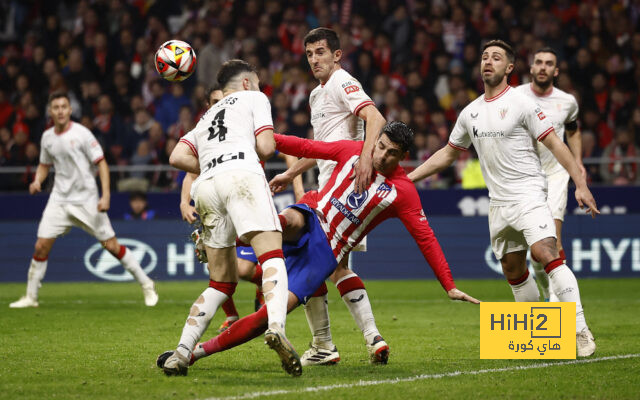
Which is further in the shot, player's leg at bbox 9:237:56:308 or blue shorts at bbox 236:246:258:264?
player's leg at bbox 9:237:56:308

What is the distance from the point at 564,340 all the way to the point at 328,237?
1735 millimetres

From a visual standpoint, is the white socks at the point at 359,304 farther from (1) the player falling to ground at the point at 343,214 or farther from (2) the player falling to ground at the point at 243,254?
(2) the player falling to ground at the point at 243,254

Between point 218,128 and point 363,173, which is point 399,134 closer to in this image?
point 363,173

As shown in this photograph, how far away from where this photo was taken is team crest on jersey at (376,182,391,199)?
21.5 feet

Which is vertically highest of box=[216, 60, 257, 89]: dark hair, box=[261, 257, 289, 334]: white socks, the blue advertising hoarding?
box=[216, 60, 257, 89]: dark hair

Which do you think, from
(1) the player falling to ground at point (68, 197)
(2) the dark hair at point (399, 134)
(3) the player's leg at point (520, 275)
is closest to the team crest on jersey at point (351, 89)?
(2) the dark hair at point (399, 134)

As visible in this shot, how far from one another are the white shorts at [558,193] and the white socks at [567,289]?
231 cm

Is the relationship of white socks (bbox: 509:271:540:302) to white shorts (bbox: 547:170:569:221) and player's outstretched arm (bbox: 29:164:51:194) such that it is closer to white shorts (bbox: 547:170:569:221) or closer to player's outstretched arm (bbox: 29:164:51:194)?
white shorts (bbox: 547:170:569:221)

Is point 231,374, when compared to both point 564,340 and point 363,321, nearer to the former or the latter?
point 363,321

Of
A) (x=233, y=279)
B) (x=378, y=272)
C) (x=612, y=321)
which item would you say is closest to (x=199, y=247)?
(x=233, y=279)

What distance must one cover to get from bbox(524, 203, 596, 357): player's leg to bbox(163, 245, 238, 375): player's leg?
2.33m

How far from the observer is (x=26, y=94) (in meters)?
18.3

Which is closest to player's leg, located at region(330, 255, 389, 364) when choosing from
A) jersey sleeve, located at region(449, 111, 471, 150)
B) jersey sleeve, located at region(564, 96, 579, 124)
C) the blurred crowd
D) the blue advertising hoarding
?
jersey sleeve, located at region(449, 111, 471, 150)

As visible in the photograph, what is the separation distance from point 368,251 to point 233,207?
9374mm
